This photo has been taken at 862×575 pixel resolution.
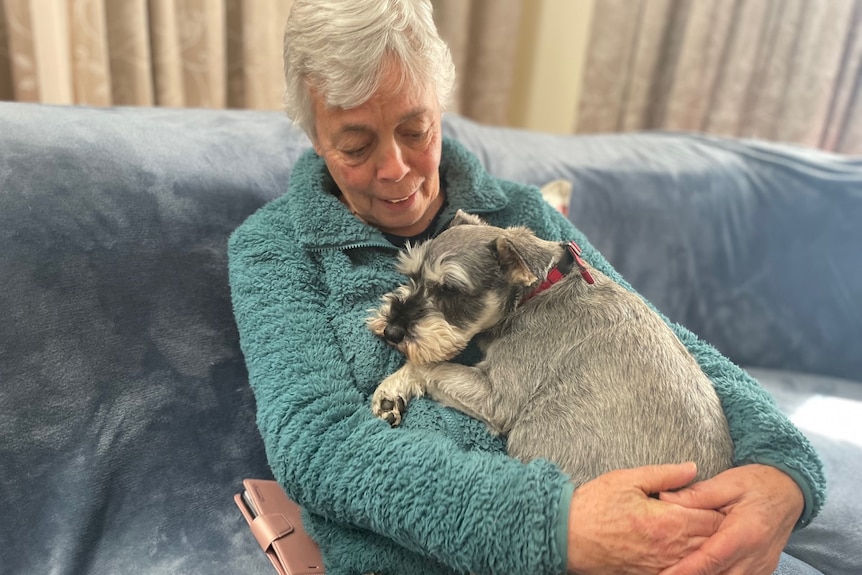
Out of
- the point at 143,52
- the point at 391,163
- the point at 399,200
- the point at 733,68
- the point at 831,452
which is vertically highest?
the point at 733,68

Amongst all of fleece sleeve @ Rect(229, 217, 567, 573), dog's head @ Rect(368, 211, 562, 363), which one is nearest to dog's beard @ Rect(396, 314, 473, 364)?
dog's head @ Rect(368, 211, 562, 363)

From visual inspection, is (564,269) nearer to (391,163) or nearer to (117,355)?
(391,163)

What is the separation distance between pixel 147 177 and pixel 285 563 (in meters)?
1.12

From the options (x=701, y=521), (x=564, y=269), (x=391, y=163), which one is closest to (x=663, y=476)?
(x=701, y=521)

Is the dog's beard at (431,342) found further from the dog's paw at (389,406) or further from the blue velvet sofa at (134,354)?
the blue velvet sofa at (134,354)

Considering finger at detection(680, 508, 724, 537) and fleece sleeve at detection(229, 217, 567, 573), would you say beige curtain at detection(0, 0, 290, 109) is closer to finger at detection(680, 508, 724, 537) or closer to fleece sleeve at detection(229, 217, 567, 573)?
fleece sleeve at detection(229, 217, 567, 573)

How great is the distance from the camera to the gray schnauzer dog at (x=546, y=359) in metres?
1.27

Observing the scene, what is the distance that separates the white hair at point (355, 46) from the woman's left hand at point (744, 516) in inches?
41.9

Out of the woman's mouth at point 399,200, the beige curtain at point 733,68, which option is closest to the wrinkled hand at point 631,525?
the woman's mouth at point 399,200

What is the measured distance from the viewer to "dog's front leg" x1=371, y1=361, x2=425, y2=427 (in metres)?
1.38

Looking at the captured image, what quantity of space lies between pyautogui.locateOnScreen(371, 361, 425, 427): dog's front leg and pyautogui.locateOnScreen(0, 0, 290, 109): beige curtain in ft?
6.21

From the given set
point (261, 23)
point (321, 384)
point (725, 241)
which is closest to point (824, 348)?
point (725, 241)

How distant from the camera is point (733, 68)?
12.0 ft

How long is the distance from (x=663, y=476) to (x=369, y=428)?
58cm
